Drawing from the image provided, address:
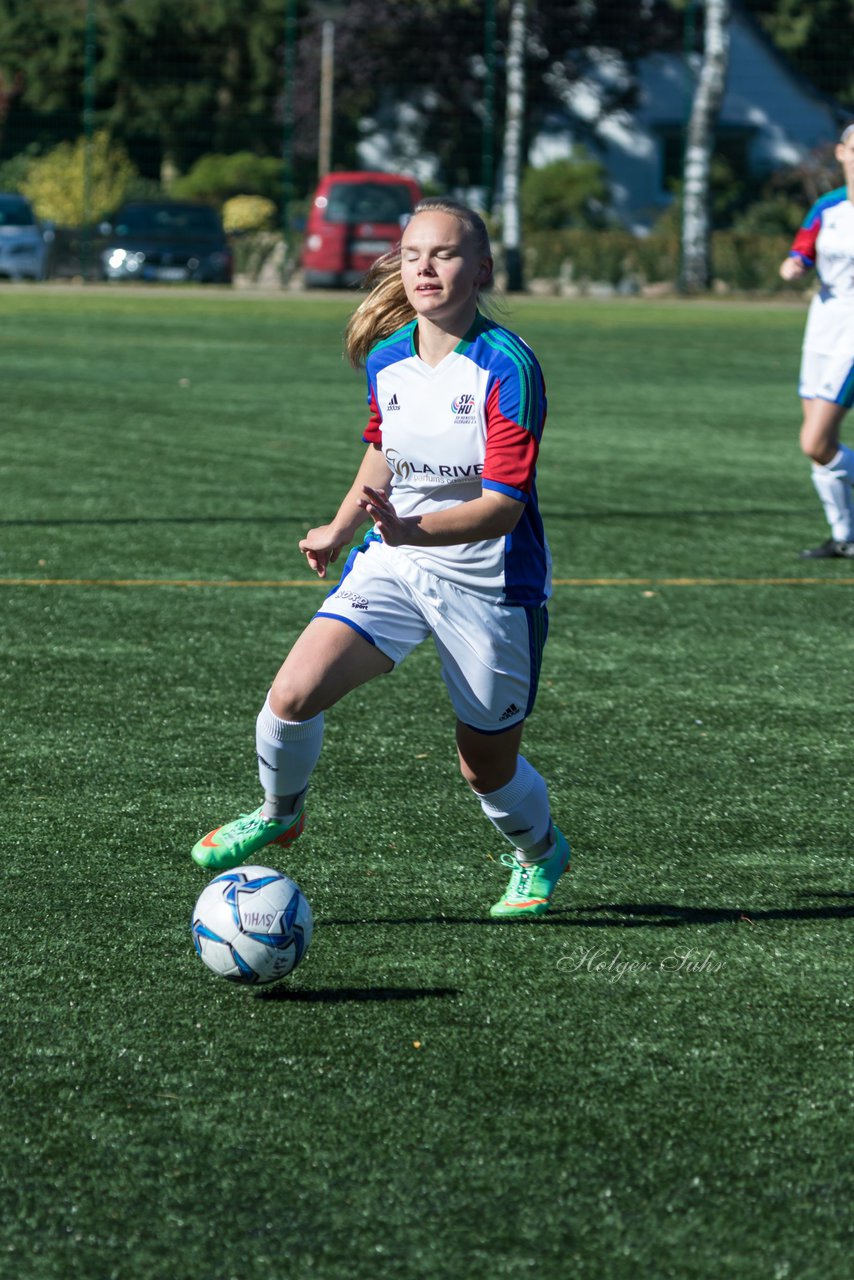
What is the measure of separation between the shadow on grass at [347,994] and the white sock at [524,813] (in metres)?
0.58

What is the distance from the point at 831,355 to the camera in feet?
31.1

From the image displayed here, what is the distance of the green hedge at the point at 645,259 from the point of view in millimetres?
36062

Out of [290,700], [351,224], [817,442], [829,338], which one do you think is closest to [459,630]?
[290,700]

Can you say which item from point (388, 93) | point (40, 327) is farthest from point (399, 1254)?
point (388, 93)

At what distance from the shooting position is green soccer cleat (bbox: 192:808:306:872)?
4508 mm

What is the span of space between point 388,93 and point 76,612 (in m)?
45.7

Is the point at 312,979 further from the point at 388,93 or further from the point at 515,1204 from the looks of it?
the point at 388,93

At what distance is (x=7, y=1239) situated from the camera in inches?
114

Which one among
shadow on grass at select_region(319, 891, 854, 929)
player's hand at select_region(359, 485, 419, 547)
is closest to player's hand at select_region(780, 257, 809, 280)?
shadow on grass at select_region(319, 891, 854, 929)

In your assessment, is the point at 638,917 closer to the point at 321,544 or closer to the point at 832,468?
the point at 321,544

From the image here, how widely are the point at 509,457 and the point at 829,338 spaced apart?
5871 mm

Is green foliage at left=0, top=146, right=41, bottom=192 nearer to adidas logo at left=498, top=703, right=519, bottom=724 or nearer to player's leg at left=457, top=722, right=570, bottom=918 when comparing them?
player's leg at left=457, top=722, right=570, bottom=918

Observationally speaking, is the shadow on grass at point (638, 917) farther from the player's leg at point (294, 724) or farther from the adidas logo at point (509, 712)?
the adidas logo at point (509, 712)

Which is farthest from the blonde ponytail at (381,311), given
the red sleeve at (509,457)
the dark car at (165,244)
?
the dark car at (165,244)
